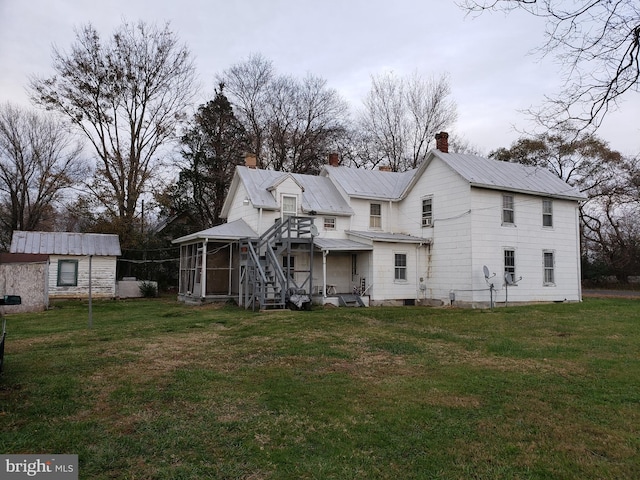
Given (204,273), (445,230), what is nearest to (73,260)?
(204,273)

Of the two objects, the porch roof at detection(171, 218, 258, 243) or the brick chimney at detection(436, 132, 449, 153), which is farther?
the brick chimney at detection(436, 132, 449, 153)

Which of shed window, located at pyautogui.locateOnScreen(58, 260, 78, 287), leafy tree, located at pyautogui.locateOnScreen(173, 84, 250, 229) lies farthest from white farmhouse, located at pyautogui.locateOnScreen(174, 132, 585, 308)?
leafy tree, located at pyautogui.locateOnScreen(173, 84, 250, 229)

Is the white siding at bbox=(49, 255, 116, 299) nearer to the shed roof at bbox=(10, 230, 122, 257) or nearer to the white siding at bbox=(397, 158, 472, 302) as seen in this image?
the shed roof at bbox=(10, 230, 122, 257)

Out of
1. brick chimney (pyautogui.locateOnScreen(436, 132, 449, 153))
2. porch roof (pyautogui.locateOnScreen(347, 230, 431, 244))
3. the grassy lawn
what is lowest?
the grassy lawn

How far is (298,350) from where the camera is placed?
951cm

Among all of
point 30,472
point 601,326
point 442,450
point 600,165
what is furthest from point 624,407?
point 600,165

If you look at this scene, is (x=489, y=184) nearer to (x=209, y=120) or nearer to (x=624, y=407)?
(x=624, y=407)

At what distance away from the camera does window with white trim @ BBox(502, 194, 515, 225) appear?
20.0 m

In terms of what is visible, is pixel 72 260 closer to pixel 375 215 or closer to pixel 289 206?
pixel 289 206

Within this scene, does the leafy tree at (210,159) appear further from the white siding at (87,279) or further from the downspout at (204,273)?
the downspout at (204,273)

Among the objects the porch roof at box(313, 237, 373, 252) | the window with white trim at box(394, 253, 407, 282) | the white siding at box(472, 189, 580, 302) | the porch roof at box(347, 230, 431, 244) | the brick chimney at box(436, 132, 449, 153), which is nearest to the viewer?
the white siding at box(472, 189, 580, 302)

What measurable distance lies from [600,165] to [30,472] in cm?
4228

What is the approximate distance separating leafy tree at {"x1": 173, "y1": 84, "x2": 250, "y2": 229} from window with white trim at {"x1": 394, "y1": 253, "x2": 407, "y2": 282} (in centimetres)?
1700

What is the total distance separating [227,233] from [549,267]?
47.1 ft
